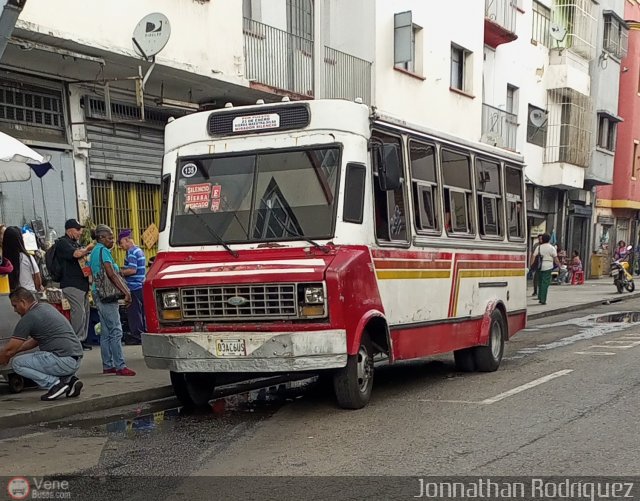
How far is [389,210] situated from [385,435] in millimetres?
2453

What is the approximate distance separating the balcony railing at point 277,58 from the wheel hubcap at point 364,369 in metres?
8.73

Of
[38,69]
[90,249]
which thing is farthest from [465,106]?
[90,249]

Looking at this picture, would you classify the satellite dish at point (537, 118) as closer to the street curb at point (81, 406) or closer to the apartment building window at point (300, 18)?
the apartment building window at point (300, 18)

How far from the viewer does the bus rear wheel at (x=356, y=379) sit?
738cm

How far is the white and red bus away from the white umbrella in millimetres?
1509

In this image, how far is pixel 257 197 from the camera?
25.3ft

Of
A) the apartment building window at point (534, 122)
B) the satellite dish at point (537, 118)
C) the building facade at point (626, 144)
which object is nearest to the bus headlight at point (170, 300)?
the apartment building window at point (534, 122)

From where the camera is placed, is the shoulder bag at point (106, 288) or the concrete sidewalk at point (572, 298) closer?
the shoulder bag at point (106, 288)

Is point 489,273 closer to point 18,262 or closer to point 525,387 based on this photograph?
point 525,387

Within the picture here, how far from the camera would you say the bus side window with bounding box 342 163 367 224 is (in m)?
7.46

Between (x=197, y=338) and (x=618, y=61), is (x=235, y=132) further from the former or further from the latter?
(x=618, y=61)

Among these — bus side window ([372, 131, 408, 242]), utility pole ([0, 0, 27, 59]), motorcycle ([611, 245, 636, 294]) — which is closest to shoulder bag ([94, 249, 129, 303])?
utility pole ([0, 0, 27, 59])

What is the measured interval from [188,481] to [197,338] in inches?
82.0

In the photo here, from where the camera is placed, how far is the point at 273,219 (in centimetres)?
760
